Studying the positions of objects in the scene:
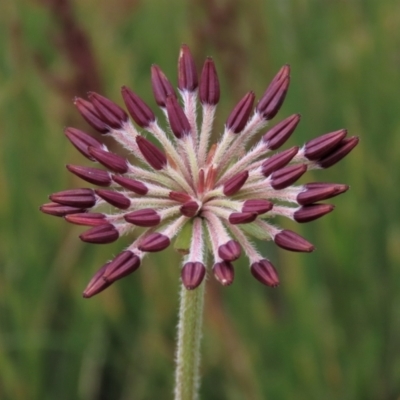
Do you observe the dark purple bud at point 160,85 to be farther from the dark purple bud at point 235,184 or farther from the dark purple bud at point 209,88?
the dark purple bud at point 235,184

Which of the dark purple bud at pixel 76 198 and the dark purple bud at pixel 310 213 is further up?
the dark purple bud at pixel 76 198

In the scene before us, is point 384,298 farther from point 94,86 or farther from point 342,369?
point 94,86

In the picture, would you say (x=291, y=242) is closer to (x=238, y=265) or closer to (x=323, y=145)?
(x=323, y=145)

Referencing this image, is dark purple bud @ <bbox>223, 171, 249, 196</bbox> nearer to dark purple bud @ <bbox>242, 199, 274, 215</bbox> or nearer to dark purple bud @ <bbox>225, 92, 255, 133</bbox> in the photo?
dark purple bud @ <bbox>242, 199, 274, 215</bbox>

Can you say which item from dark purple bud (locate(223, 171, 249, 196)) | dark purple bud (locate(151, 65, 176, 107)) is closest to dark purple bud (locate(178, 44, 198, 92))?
dark purple bud (locate(151, 65, 176, 107))

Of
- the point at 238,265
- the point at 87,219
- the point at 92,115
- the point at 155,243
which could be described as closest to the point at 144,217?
the point at 155,243

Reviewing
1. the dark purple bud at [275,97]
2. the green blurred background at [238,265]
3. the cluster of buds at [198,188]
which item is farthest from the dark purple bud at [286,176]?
the green blurred background at [238,265]
